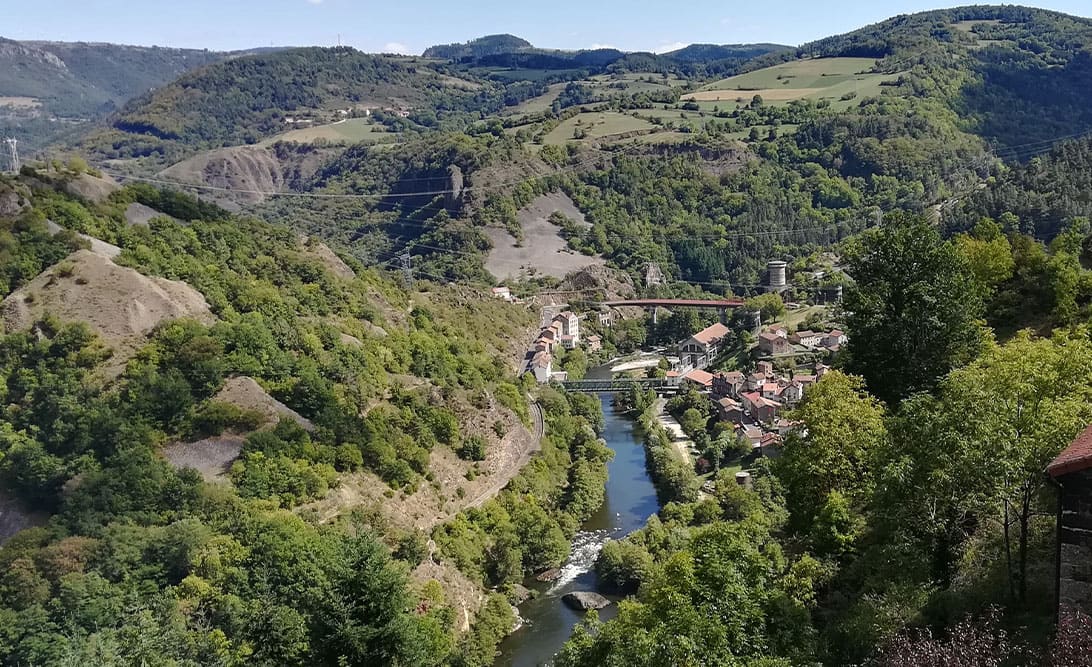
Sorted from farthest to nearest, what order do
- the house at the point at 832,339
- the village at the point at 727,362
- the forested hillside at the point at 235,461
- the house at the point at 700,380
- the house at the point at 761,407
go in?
1. the house at the point at 832,339
2. the house at the point at 700,380
3. the village at the point at 727,362
4. the house at the point at 761,407
5. the forested hillside at the point at 235,461

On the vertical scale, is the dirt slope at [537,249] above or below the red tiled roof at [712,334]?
above

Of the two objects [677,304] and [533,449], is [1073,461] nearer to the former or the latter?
[533,449]

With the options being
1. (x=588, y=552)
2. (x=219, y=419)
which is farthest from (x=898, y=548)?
(x=219, y=419)

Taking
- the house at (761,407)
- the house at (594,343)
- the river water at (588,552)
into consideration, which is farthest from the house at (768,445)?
the house at (594,343)

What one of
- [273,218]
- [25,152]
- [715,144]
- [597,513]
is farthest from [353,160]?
[597,513]

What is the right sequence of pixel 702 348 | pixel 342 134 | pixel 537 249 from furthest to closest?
pixel 342 134
pixel 537 249
pixel 702 348

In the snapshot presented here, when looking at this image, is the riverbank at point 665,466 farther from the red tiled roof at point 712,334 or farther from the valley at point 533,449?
the red tiled roof at point 712,334
